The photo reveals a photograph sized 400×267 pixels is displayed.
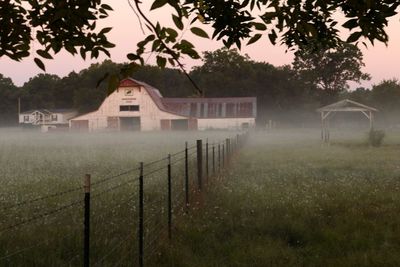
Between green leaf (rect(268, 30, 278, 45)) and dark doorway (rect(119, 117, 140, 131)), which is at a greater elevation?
green leaf (rect(268, 30, 278, 45))

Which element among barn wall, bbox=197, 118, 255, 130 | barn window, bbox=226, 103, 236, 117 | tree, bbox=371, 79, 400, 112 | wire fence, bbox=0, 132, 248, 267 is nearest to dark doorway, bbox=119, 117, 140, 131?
barn wall, bbox=197, 118, 255, 130

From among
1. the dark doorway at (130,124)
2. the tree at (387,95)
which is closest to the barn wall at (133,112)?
the dark doorway at (130,124)

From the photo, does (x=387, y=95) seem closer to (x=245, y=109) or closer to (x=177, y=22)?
(x=245, y=109)

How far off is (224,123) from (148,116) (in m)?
12.5

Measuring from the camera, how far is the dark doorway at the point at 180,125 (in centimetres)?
7519

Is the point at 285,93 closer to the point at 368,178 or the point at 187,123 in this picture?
the point at 187,123

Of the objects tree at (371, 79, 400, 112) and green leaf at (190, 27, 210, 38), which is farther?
tree at (371, 79, 400, 112)

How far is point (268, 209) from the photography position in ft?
36.7

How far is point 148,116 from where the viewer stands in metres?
75.8

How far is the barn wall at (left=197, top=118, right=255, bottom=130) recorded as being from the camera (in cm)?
7750

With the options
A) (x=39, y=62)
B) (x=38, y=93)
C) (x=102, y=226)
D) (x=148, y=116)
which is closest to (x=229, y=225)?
(x=102, y=226)

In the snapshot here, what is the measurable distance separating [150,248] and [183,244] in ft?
2.31

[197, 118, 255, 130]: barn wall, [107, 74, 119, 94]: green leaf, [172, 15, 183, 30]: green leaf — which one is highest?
[172, 15, 183, 30]: green leaf

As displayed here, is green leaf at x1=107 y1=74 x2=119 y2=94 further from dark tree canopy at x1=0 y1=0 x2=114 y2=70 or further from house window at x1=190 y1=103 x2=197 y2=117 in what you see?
house window at x1=190 y1=103 x2=197 y2=117
